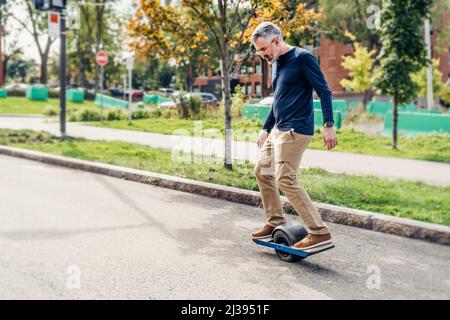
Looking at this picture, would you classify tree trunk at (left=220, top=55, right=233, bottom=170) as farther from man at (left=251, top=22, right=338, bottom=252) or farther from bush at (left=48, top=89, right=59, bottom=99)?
bush at (left=48, top=89, right=59, bottom=99)

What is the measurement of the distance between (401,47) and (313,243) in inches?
376

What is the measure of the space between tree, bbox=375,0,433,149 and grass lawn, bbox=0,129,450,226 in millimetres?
5095

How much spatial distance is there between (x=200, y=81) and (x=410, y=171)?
153 ft

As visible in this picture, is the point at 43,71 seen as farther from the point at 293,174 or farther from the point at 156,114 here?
the point at 293,174

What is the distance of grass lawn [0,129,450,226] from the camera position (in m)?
6.10

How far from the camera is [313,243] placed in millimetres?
4344

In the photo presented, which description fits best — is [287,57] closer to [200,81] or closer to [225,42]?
[225,42]

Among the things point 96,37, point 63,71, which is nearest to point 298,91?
point 63,71

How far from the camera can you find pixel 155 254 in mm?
4609

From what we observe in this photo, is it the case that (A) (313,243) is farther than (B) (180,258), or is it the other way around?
(B) (180,258)

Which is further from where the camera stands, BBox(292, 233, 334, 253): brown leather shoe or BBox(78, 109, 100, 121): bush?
BBox(78, 109, 100, 121): bush

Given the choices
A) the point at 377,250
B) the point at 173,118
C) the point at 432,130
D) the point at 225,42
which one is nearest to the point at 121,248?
the point at 377,250

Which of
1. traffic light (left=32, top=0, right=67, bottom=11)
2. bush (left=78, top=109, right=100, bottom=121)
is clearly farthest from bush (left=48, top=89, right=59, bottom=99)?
traffic light (left=32, top=0, right=67, bottom=11)

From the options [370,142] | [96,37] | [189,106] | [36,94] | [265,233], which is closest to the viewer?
[265,233]
